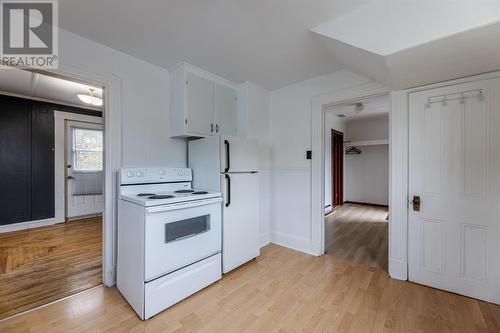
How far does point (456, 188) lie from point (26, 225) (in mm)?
6468

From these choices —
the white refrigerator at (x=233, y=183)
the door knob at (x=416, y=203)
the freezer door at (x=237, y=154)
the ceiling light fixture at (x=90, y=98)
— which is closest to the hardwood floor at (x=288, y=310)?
the white refrigerator at (x=233, y=183)

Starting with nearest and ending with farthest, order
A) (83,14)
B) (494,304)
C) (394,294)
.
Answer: (83,14) → (494,304) → (394,294)

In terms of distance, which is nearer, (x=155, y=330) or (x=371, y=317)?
(x=155, y=330)

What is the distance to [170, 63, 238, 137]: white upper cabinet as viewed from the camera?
2.45 meters

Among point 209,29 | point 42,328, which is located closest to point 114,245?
point 42,328

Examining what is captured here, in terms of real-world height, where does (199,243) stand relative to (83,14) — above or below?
below

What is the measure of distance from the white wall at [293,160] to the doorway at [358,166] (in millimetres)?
1279

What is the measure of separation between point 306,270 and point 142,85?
2872 millimetres

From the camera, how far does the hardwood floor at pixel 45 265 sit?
192 centimetres

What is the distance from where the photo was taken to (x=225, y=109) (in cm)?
293

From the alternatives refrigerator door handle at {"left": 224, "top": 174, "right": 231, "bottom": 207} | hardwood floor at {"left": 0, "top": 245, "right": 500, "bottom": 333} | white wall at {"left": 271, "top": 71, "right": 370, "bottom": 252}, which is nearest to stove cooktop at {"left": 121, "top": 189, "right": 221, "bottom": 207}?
refrigerator door handle at {"left": 224, "top": 174, "right": 231, "bottom": 207}

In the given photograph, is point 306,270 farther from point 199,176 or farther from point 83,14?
point 83,14

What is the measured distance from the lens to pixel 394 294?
1.97 m

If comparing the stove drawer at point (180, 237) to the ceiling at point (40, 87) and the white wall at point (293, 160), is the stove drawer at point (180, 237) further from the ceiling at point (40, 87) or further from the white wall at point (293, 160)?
the ceiling at point (40, 87)
